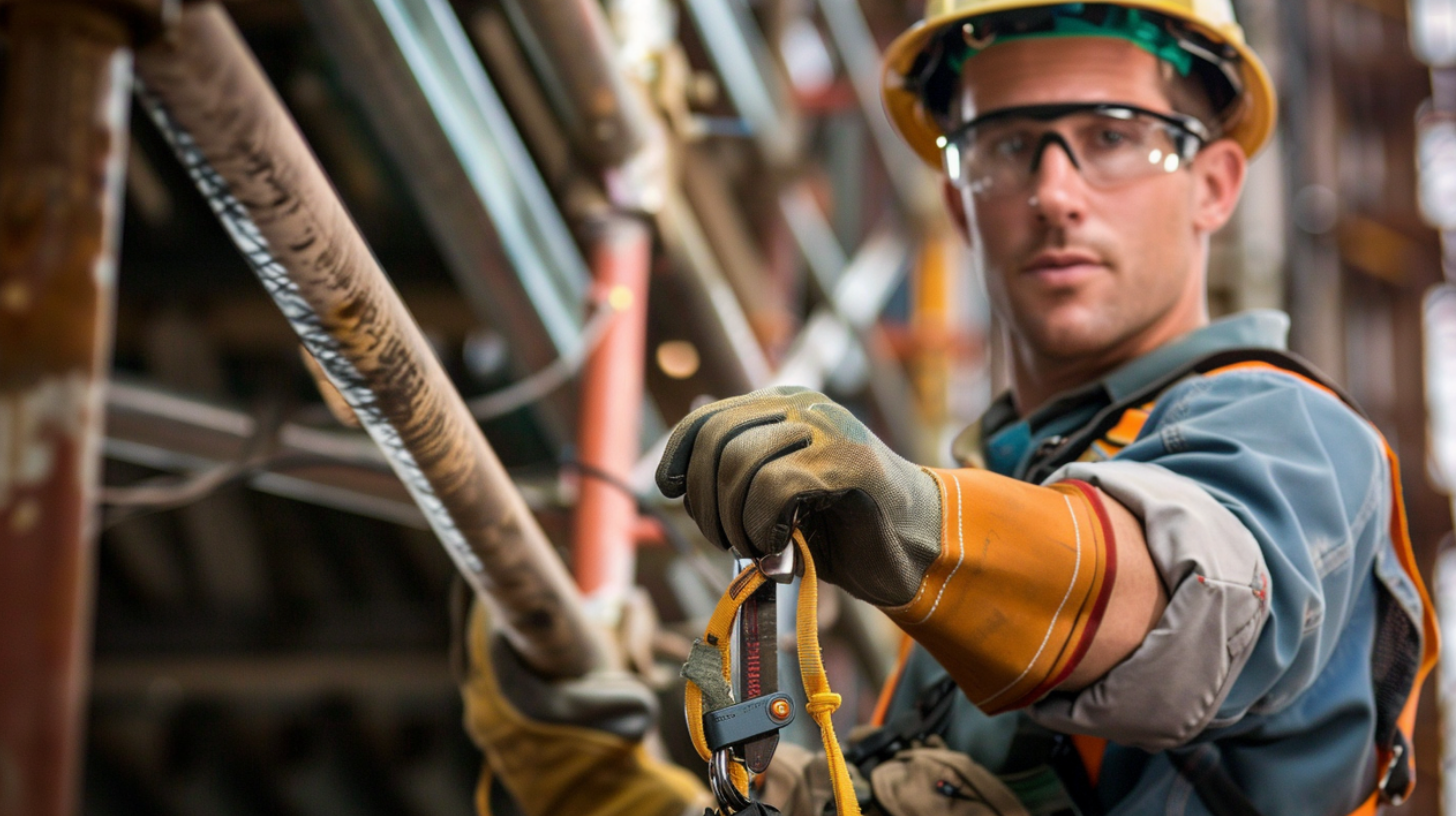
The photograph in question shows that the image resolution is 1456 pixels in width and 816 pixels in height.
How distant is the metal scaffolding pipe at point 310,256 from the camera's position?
1.65 meters

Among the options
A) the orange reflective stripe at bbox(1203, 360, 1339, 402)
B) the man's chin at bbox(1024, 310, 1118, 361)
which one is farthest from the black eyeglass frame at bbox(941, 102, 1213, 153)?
the orange reflective stripe at bbox(1203, 360, 1339, 402)

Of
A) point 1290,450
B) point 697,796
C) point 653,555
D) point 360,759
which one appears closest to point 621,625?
point 697,796

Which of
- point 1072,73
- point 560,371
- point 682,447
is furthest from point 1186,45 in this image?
point 560,371

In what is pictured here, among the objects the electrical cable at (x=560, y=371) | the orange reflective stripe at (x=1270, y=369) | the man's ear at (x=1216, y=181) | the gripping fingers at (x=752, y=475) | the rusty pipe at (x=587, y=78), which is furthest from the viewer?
the electrical cable at (x=560, y=371)

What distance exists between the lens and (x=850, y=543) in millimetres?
1419

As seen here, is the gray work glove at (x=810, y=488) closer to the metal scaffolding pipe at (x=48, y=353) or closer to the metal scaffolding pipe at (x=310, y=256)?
the metal scaffolding pipe at (x=310, y=256)

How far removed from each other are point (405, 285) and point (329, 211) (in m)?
4.64

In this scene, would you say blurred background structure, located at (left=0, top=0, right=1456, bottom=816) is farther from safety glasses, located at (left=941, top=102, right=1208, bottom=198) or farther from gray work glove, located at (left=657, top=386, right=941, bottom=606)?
safety glasses, located at (left=941, top=102, right=1208, bottom=198)

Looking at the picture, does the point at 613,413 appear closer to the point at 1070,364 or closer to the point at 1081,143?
the point at 1070,364

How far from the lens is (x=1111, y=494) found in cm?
156

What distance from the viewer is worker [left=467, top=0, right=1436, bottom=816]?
56.5 inches

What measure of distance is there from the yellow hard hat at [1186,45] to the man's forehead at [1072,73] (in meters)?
0.06

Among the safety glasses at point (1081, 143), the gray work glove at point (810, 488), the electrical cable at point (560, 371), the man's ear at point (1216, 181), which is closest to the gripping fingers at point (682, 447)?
the gray work glove at point (810, 488)

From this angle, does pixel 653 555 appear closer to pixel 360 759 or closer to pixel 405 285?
pixel 405 285
